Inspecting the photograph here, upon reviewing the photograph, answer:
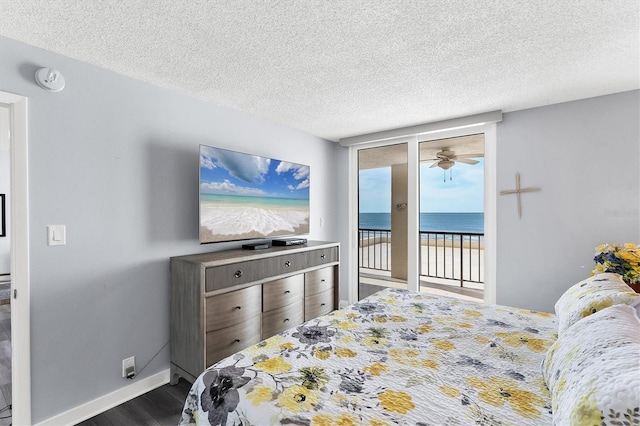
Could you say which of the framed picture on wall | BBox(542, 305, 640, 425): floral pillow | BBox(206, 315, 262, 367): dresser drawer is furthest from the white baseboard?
the framed picture on wall

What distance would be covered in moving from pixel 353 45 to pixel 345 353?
168 centimetres

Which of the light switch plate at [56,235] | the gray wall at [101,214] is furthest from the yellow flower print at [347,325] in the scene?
the light switch plate at [56,235]

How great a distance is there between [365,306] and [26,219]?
212 centimetres

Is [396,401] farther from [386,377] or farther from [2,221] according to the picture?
[2,221]

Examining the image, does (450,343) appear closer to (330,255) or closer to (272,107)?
(330,255)

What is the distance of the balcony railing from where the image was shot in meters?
4.27

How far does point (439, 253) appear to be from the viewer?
17.1ft

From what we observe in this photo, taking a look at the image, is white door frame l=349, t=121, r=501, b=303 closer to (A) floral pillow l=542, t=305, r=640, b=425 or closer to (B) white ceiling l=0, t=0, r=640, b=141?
(B) white ceiling l=0, t=0, r=640, b=141

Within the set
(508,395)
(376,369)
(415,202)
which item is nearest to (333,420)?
(376,369)

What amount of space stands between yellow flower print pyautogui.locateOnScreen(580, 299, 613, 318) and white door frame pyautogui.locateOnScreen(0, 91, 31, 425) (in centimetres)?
288

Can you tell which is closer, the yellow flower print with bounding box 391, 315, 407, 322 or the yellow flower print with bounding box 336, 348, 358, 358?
the yellow flower print with bounding box 336, 348, 358, 358

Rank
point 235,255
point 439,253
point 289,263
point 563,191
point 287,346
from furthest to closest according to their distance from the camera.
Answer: point 439,253 → point 289,263 → point 563,191 → point 235,255 → point 287,346

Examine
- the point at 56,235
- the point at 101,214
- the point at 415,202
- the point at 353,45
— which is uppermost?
the point at 353,45

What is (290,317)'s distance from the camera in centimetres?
281
